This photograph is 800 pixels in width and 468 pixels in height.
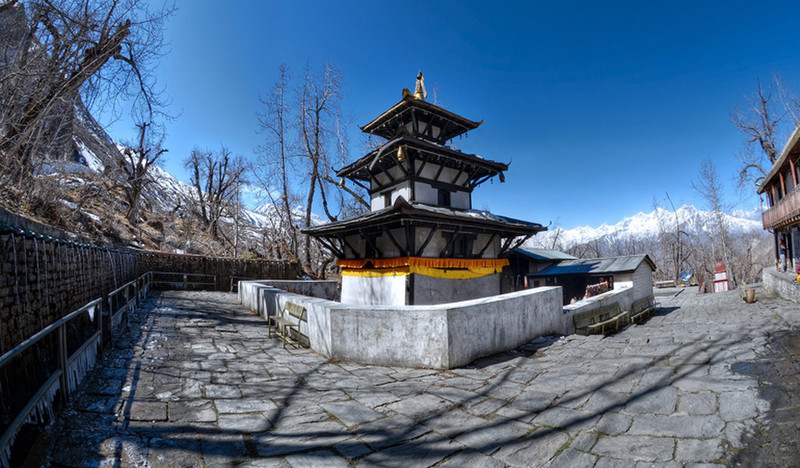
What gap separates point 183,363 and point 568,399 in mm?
5788

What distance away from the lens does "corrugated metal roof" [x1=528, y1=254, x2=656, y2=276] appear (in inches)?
741

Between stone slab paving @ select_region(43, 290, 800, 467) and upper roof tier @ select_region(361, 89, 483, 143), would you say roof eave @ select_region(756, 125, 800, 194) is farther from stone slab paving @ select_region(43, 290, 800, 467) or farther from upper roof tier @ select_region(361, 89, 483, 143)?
stone slab paving @ select_region(43, 290, 800, 467)

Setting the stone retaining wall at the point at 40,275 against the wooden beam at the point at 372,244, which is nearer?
the stone retaining wall at the point at 40,275

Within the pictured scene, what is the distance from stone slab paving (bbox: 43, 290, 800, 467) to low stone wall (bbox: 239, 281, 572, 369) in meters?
0.24

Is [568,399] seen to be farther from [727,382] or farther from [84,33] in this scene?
[84,33]

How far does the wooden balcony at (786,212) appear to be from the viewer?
15626 mm

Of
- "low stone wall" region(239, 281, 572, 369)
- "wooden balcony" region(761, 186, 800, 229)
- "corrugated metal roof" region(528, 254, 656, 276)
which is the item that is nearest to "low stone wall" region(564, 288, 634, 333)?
"corrugated metal roof" region(528, 254, 656, 276)

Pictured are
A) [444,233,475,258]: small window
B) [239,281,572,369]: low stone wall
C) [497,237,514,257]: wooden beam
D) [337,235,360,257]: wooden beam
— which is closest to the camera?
[239,281,572,369]: low stone wall

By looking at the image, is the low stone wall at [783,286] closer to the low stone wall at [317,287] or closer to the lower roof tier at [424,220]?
the lower roof tier at [424,220]

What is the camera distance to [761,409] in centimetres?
328

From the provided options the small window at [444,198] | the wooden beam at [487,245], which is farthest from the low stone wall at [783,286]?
the small window at [444,198]

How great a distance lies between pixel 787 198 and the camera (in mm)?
16906

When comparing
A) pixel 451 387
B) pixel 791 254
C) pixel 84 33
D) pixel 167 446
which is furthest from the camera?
pixel 791 254

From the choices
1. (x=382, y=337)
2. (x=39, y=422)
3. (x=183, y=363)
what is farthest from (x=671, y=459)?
(x=183, y=363)
